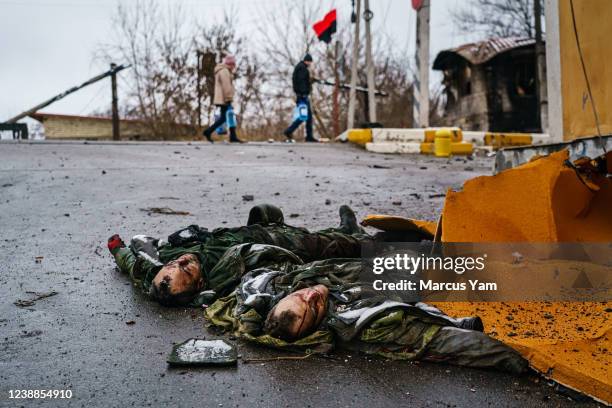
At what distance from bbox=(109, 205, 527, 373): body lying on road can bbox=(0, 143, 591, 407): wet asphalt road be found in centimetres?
8

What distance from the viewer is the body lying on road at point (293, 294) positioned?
93.6 inches

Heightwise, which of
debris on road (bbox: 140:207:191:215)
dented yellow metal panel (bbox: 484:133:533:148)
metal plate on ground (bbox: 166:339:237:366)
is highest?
dented yellow metal panel (bbox: 484:133:533:148)

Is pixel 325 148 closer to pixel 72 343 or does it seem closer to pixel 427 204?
pixel 427 204

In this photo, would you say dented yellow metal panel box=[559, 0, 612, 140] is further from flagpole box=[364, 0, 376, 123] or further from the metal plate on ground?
flagpole box=[364, 0, 376, 123]

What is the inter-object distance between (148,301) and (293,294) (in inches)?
42.1

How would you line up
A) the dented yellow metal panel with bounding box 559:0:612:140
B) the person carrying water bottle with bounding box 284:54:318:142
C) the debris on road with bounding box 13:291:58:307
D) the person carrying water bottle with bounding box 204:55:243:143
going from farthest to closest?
the person carrying water bottle with bounding box 284:54:318:142, the person carrying water bottle with bounding box 204:55:243:143, the dented yellow metal panel with bounding box 559:0:612:140, the debris on road with bounding box 13:291:58:307

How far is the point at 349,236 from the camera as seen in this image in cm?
397

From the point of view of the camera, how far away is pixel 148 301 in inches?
127

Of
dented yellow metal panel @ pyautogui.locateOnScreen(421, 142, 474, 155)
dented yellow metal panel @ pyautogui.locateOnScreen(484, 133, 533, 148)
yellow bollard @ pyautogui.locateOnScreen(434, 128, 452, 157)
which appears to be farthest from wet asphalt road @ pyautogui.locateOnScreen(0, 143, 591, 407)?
dented yellow metal panel @ pyautogui.locateOnScreen(484, 133, 533, 148)

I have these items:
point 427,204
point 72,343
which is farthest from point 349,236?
point 427,204

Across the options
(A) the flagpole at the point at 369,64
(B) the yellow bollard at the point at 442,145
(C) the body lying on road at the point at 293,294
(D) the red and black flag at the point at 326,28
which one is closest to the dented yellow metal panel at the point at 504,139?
(B) the yellow bollard at the point at 442,145

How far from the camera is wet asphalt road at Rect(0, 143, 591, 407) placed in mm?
2107

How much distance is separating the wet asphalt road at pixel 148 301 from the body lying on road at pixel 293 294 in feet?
0.26

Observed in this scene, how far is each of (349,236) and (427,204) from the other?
2769mm
